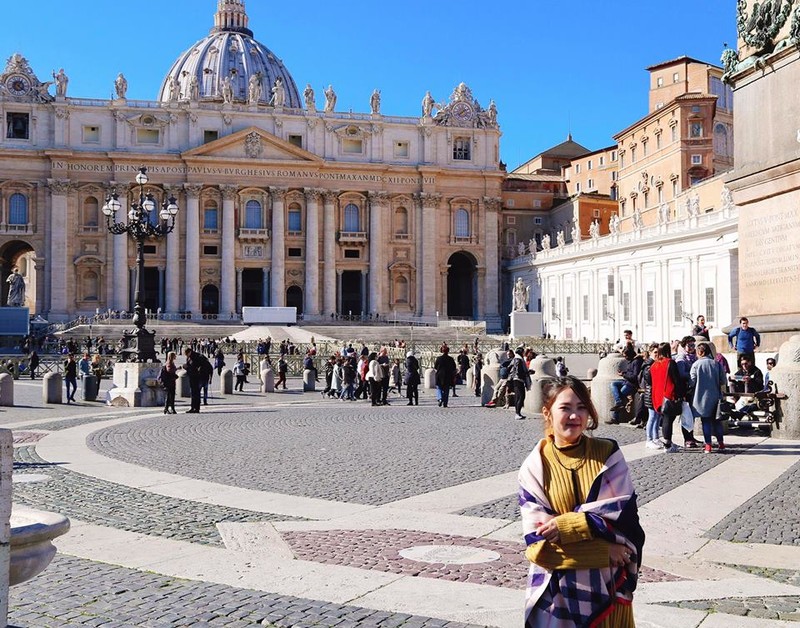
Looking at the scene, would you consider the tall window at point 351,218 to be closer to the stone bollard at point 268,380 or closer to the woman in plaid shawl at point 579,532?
the stone bollard at point 268,380

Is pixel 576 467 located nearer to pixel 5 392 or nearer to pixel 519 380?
pixel 519 380

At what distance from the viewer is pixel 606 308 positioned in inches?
2217

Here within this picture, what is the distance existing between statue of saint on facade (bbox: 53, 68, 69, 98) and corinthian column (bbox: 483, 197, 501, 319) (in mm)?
37293

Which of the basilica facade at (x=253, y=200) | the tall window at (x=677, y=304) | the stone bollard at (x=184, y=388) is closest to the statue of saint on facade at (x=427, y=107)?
the basilica facade at (x=253, y=200)

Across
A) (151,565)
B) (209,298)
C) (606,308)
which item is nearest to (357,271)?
(209,298)

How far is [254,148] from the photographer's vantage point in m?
74.9

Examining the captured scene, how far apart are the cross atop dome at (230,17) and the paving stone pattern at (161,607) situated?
4701 inches

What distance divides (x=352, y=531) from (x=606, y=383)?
31.1 ft

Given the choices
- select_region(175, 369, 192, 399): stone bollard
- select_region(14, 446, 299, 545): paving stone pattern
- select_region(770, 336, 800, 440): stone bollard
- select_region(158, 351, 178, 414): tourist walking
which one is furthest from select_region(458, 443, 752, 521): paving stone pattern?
select_region(175, 369, 192, 399): stone bollard

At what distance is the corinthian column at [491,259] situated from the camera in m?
78.2

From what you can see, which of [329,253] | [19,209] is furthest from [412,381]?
[19,209]

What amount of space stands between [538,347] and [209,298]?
37958mm

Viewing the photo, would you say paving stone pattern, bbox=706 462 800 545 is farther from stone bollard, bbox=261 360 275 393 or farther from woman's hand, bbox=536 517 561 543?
stone bollard, bbox=261 360 275 393

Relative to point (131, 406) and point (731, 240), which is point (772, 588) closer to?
point (131, 406)
